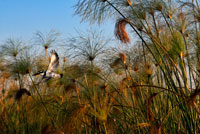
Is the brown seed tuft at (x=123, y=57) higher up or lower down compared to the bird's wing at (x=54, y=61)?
lower down

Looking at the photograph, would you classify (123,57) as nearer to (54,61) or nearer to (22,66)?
(22,66)

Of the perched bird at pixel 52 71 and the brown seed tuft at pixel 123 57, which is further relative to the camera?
the perched bird at pixel 52 71

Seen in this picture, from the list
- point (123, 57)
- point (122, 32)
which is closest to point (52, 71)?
point (123, 57)

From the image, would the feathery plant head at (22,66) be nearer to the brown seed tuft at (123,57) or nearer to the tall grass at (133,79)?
the tall grass at (133,79)

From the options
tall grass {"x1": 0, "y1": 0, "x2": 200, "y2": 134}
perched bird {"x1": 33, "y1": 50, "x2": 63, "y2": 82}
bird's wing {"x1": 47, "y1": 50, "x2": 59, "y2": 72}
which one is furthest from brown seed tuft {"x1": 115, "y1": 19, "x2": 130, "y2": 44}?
bird's wing {"x1": 47, "y1": 50, "x2": 59, "y2": 72}

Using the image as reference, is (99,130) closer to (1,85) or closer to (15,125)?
(15,125)

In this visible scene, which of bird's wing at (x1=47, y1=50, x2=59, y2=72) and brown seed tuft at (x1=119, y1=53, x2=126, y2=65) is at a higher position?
bird's wing at (x1=47, y1=50, x2=59, y2=72)

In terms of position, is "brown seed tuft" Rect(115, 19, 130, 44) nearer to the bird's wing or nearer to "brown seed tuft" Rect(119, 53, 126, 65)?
"brown seed tuft" Rect(119, 53, 126, 65)

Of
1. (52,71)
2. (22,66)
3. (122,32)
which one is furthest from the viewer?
(52,71)

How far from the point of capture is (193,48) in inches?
123

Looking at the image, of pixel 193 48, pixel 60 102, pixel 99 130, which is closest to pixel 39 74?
pixel 60 102

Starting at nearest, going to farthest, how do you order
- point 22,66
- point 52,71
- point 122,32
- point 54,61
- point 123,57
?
point 122,32
point 123,57
point 22,66
point 52,71
point 54,61

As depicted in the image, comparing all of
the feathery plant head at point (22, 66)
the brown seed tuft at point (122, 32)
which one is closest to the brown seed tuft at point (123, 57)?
the brown seed tuft at point (122, 32)

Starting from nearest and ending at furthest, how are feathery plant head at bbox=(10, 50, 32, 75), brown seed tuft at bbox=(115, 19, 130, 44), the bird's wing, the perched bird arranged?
brown seed tuft at bbox=(115, 19, 130, 44) → feathery plant head at bbox=(10, 50, 32, 75) → the perched bird → the bird's wing
